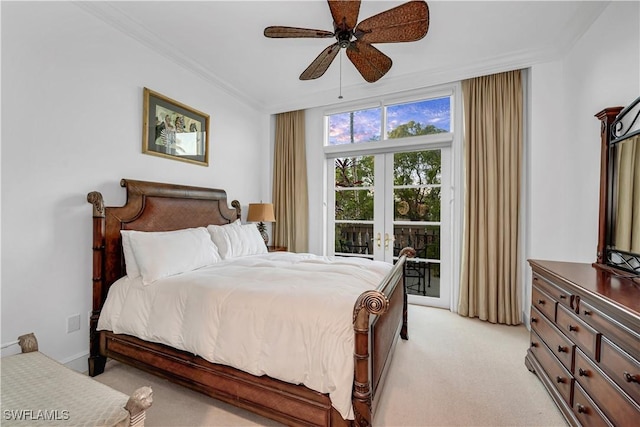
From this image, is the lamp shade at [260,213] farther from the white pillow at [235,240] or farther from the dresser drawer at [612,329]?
the dresser drawer at [612,329]

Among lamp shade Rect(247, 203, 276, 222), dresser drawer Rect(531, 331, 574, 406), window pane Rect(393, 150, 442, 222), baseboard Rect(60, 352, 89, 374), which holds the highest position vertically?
window pane Rect(393, 150, 442, 222)

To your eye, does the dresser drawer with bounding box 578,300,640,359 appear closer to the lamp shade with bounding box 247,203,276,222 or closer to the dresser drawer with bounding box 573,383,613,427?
the dresser drawer with bounding box 573,383,613,427

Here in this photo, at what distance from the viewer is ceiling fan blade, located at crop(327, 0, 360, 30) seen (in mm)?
1767

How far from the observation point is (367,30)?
1.95 meters

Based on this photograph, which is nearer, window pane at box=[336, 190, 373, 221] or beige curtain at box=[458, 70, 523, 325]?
beige curtain at box=[458, 70, 523, 325]

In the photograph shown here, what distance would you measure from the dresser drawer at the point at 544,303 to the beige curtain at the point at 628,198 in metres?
0.54

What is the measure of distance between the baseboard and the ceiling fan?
2928 millimetres

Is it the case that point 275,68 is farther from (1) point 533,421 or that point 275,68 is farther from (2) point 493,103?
(1) point 533,421

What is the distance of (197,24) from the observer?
8.57ft

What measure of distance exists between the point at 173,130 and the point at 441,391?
3.47 metres

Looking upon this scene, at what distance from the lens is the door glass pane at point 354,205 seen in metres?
4.19

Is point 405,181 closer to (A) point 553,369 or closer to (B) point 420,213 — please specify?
(B) point 420,213

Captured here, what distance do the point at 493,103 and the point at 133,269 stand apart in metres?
4.07

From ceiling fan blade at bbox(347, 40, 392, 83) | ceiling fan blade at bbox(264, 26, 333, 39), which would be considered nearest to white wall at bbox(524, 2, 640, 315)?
ceiling fan blade at bbox(347, 40, 392, 83)
